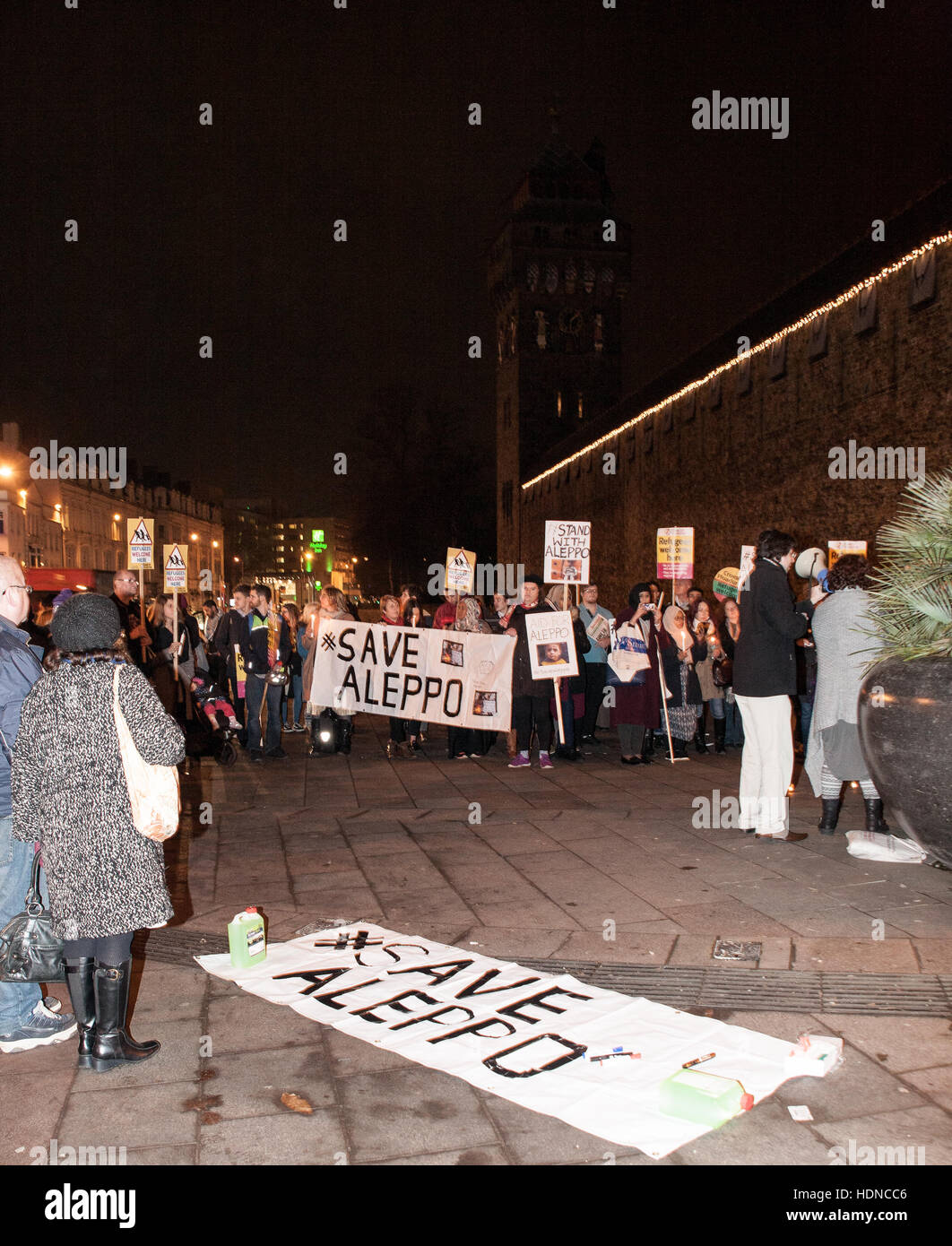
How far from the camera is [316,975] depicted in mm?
4445

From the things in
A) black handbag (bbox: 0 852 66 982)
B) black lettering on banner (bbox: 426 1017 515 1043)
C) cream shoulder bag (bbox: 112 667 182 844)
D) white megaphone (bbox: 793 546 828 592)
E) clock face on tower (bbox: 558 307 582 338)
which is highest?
clock face on tower (bbox: 558 307 582 338)

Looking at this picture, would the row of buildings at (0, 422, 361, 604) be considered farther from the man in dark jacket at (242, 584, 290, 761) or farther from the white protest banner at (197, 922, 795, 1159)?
the white protest banner at (197, 922, 795, 1159)

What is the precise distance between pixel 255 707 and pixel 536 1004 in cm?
746

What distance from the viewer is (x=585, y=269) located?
5584cm

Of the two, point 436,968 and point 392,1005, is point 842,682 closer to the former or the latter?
point 436,968

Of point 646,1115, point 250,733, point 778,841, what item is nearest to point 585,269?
point 250,733

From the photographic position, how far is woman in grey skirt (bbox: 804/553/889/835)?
6469mm

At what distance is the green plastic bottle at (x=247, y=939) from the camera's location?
4.55 meters

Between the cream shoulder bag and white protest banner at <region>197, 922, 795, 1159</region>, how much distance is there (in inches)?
38.7

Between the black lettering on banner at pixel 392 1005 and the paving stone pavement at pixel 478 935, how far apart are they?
0.17 meters

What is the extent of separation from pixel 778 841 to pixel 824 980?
8.29 feet

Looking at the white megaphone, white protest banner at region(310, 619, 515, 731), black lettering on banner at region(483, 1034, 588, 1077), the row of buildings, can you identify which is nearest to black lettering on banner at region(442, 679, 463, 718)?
white protest banner at region(310, 619, 515, 731)

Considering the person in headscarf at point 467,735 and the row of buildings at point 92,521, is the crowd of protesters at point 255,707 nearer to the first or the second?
the person in headscarf at point 467,735

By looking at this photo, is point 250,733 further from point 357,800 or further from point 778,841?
point 778,841
